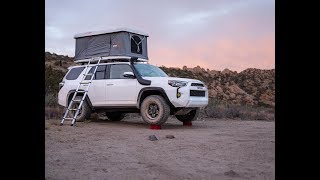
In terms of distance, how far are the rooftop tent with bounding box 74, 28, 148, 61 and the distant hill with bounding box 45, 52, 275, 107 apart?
2194 centimetres

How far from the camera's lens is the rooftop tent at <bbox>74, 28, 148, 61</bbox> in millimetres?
12844

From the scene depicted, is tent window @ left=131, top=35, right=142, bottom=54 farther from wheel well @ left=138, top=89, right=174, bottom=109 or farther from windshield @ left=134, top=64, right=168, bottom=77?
wheel well @ left=138, top=89, right=174, bottom=109

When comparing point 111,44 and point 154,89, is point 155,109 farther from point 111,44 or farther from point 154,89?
point 111,44

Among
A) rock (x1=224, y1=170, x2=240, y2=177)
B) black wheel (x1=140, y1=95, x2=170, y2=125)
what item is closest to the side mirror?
black wheel (x1=140, y1=95, x2=170, y2=125)

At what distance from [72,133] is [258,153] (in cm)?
472

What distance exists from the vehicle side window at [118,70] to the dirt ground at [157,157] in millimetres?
3004

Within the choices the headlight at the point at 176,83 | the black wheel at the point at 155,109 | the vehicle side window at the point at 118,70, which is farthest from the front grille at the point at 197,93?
the vehicle side window at the point at 118,70

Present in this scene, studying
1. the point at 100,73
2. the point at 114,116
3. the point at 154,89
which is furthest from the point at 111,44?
the point at 114,116

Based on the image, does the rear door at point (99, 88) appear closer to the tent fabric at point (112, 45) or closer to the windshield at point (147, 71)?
the tent fabric at point (112, 45)

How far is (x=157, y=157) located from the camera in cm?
665
